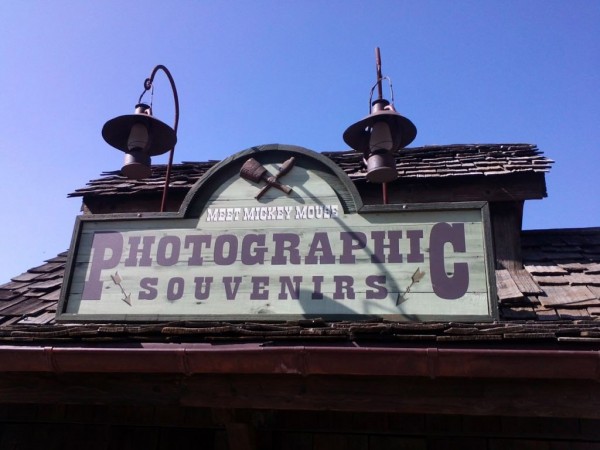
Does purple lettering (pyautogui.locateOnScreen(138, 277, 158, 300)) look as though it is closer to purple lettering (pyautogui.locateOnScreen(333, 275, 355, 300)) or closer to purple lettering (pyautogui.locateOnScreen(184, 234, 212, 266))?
purple lettering (pyautogui.locateOnScreen(184, 234, 212, 266))

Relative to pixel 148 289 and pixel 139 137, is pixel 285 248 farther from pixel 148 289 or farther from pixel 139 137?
pixel 139 137

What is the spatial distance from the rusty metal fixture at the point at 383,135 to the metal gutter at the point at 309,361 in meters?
1.76

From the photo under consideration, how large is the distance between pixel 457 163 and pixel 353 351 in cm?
384

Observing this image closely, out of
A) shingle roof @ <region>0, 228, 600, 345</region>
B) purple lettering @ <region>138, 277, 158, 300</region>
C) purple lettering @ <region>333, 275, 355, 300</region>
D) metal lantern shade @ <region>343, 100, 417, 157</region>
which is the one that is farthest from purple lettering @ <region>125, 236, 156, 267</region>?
metal lantern shade @ <region>343, 100, 417, 157</region>

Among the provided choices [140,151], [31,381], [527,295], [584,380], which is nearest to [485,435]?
[584,380]

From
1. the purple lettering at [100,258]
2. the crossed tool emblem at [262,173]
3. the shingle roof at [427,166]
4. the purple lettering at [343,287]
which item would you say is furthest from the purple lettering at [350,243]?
the shingle roof at [427,166]

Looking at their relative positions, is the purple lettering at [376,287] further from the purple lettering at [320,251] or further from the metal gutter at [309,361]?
the metal gutter at [309,361]

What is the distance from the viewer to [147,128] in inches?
202

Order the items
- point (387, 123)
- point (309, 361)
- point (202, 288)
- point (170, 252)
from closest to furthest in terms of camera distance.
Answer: point (309, 361) < point (202, 288) < point (170, 252) < point (387, 123)

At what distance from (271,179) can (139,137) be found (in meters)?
1.21

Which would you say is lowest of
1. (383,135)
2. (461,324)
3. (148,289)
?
(461,324)

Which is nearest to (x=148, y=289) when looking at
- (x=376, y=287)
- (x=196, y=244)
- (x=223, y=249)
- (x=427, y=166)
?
(x=196, y=244)

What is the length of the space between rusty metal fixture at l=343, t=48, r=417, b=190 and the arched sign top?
284 millimetres

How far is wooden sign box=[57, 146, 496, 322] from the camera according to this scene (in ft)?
13.6
